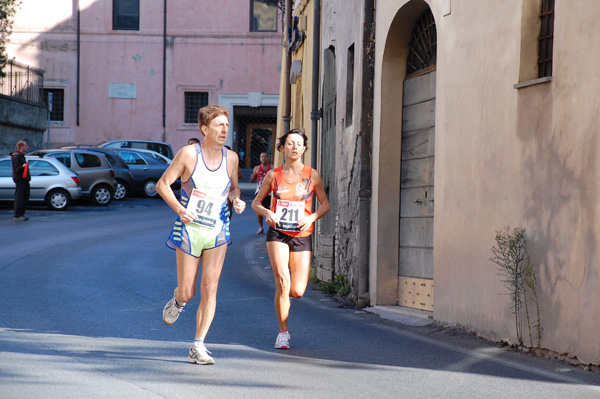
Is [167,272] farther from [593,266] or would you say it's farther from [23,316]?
[593,266]

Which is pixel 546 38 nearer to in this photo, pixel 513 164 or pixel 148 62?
pixel 513 164

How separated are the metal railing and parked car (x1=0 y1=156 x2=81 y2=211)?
786cm

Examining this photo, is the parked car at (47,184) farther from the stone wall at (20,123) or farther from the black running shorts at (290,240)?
the black running shorts at (290,240)

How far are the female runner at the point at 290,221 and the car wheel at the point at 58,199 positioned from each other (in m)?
17.7

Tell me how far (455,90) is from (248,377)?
396 cm

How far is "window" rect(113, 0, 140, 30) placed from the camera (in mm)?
41094

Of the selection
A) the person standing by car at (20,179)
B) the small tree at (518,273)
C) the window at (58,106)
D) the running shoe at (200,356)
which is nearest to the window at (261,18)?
the window at (58,106)

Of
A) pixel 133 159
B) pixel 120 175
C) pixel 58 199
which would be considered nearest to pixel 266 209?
pixel 58 199

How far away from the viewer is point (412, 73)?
35.9ft

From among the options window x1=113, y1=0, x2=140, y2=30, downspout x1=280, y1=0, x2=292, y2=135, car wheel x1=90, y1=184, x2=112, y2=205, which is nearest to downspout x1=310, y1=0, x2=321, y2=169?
downspout x1=280, y1=0, x2=292, y2=135

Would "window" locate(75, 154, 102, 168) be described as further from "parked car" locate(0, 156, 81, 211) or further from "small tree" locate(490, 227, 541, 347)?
"small tree" locate(490, 227, 541, 347)

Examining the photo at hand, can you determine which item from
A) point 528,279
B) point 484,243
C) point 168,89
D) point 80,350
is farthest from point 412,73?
point 168,89

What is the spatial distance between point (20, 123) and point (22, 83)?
82.3 inches

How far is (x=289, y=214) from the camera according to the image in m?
7.86
